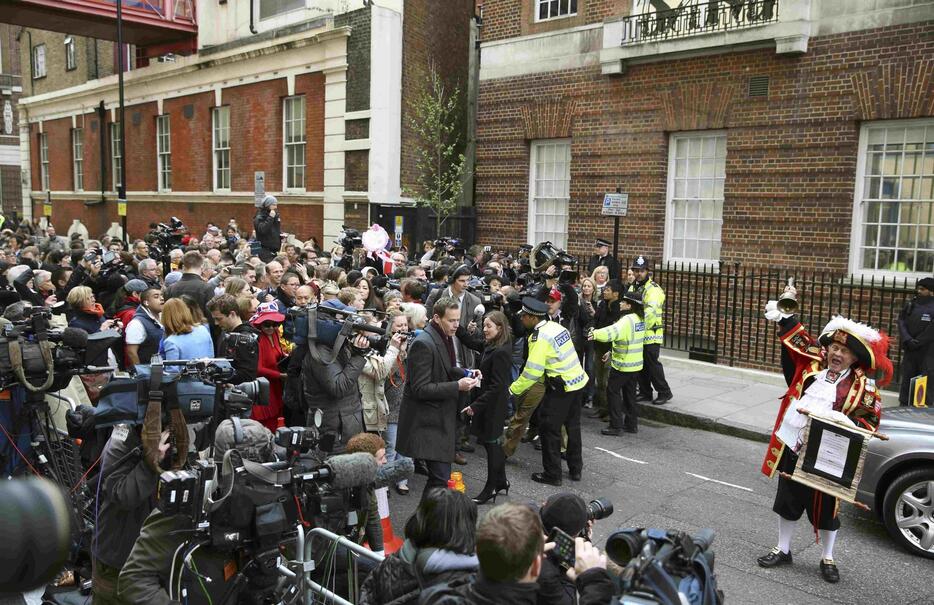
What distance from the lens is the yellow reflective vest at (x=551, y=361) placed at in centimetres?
727

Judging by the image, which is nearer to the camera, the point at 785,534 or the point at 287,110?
the point at 785,534

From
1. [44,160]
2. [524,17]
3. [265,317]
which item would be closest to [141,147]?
[44,160]

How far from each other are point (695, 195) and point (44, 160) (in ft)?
96.9

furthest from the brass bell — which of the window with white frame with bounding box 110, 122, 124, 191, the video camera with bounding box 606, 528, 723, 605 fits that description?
the window with white frame with bounding box 110, 122, 124, 191

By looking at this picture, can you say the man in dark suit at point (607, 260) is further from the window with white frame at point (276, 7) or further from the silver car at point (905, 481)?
the window with white frame at point (276, 7)

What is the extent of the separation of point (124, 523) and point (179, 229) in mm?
14081

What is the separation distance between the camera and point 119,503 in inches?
155

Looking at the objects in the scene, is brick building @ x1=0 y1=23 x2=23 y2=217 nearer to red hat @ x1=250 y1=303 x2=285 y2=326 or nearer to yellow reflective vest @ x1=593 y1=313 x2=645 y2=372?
red hat @ x1=250 y1=303 x2=285 y2=326

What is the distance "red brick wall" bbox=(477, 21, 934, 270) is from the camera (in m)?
11.9

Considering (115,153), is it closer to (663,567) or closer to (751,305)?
(751,305)

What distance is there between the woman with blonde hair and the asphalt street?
7.43 feet

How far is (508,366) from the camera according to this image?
277 inches

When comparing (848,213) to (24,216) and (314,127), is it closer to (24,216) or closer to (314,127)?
(314,127)

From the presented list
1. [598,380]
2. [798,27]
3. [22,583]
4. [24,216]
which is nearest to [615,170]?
[798,27]
